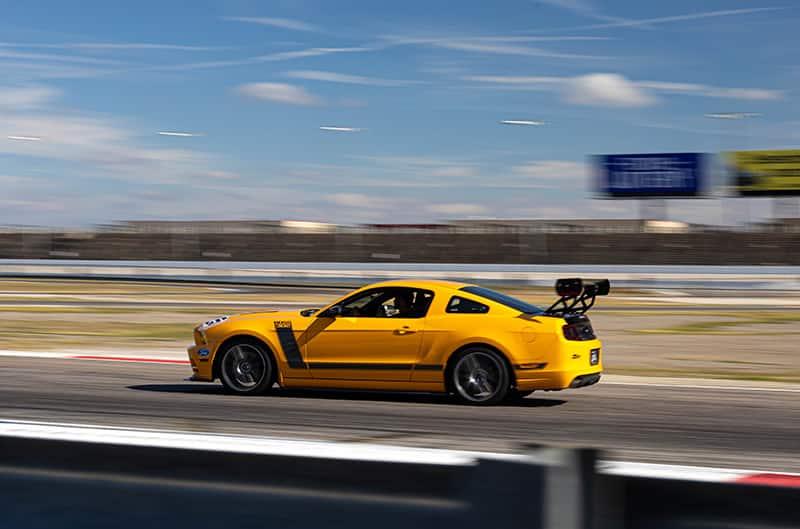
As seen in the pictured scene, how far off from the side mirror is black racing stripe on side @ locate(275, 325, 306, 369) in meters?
0.42

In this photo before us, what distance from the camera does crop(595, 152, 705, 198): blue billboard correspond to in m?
75.8

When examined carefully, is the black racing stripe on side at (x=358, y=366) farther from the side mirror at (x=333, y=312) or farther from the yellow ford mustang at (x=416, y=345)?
the side mirror at (x=333, y=312)

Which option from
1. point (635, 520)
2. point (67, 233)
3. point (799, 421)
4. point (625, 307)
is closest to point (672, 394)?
point (799, 421)

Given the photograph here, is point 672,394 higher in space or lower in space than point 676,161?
lower

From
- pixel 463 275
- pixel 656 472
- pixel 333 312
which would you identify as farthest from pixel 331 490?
pixel 463 275

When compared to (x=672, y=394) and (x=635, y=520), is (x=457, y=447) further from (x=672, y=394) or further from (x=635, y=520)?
(x=635, y=520)

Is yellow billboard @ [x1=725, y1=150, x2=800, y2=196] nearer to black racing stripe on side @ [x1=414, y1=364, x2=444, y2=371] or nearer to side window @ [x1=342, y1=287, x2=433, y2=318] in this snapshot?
side window @ [x1=342, y1=287, x2=433, y2=318]

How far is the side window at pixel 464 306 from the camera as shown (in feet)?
33.5

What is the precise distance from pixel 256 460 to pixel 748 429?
6.95 metres

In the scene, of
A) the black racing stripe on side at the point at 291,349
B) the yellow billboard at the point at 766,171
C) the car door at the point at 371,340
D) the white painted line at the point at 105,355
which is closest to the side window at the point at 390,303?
the car door at the point at 371,340

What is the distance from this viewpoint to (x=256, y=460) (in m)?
2.94

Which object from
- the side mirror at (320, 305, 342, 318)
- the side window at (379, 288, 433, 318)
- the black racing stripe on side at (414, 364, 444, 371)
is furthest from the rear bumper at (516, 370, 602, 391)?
the side mirror at (320, 305, 342, 318)

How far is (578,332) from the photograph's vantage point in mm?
10172

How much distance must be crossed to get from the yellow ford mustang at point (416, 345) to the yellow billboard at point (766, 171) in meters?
67.4
